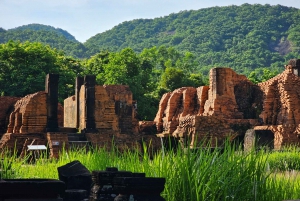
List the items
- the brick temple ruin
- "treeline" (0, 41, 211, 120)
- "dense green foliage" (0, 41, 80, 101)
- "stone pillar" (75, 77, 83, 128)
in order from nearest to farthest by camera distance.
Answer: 1. the brick temple ruin
2. "stone pillar" (75, 77, 83, 128)
3. "dense green foliage" (0, 41, 80, 101)
4. "treeline" (0, 41, 211, 120)

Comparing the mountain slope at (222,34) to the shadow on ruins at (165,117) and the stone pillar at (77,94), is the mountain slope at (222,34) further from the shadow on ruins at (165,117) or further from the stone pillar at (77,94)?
the stone pillar at (77,94)

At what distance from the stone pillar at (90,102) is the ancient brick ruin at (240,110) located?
4.12 metres

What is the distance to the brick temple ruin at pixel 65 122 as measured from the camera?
22891 mm

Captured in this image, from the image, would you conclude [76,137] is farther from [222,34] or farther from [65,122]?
[222,34]

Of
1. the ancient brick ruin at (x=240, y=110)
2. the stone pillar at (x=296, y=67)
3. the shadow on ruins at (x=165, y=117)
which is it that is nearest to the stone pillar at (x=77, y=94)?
the shadow on ruins at (x=165, y=117)

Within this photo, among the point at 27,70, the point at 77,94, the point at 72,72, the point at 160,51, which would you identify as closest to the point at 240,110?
the point at 77,94

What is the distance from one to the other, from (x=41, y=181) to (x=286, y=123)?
1007 inches

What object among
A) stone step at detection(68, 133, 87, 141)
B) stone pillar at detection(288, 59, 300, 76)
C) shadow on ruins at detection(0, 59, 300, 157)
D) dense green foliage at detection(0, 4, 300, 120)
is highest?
dense green foliage at detection(0, 4, 300, 120)

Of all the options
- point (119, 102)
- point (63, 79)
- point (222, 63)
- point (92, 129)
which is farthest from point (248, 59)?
point (92, 129)

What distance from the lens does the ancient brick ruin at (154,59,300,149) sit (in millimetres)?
27312

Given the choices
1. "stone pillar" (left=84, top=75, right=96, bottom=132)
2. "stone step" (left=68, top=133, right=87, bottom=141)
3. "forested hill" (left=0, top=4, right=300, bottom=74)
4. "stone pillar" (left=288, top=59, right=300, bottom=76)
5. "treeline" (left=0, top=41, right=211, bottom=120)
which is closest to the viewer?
"stone step" (left=68, top=133, right=87, bottom=141)

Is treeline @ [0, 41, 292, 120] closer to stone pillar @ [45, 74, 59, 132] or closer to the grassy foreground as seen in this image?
stone pillar @ [45, 74, 59, 132]

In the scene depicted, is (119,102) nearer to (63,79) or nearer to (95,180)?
(63,79)

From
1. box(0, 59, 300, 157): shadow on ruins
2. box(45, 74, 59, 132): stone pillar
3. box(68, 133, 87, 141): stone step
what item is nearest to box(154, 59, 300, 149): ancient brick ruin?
box(0, 59, 300, 157): shadow on ruins
